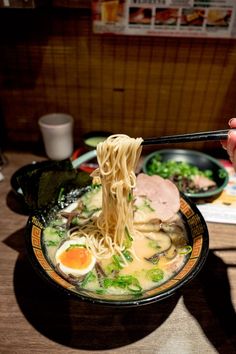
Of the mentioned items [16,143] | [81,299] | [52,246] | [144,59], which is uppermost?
[144,59]

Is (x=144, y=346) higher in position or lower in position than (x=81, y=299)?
lower

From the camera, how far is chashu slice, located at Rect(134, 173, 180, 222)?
5.62 feet

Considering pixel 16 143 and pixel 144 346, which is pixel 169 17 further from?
pixel 144 346

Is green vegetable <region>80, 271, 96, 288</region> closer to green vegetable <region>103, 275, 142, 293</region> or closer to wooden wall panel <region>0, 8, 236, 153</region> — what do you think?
green vegetable <region>103, 275, 142, 293</region>

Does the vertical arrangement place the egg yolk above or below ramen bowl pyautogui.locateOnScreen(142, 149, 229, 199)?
above

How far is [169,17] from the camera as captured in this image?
80.3 inches

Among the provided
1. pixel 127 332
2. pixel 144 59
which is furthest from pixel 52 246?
pixel 144 59

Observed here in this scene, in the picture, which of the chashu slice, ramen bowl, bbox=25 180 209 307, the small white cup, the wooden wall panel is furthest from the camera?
the small white cup

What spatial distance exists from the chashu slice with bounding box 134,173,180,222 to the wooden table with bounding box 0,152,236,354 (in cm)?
37

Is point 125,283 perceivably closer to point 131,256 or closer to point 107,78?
point 131,256

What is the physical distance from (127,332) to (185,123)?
178 cm

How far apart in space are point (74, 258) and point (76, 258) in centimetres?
1

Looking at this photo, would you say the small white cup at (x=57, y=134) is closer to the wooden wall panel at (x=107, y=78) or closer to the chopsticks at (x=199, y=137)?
the wooden wall panel at (x=107, y=78)

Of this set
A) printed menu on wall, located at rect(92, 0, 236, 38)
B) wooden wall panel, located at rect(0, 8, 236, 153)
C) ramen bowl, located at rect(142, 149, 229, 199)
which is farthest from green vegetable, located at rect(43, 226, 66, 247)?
printed menu on wall, located at rect(92, 0, 236, 38)
